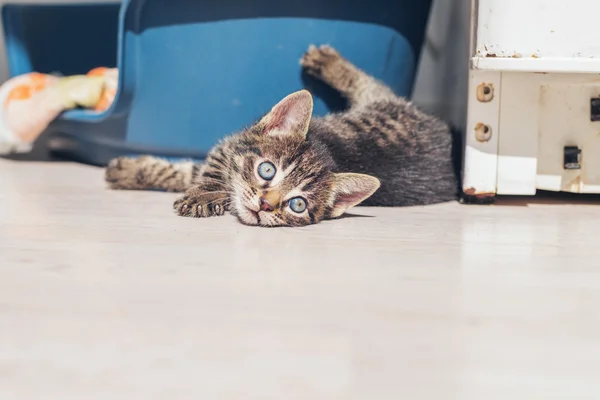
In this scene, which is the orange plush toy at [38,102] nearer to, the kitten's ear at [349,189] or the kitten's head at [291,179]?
the kitten's head at [291,179]

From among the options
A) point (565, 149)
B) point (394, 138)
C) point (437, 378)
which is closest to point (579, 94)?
point (565, 149)

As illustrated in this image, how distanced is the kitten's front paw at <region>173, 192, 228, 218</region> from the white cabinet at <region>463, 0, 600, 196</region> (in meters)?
0.65

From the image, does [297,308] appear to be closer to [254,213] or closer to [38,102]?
[254,213]

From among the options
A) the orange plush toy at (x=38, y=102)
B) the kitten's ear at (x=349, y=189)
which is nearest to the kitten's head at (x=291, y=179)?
the kitten's ear at (x=349, y=189)

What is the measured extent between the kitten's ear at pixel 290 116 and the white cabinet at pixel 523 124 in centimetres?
43

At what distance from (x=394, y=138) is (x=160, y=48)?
73 centimetres

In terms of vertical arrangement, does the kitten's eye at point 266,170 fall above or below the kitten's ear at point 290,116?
below

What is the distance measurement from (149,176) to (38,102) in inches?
25.9

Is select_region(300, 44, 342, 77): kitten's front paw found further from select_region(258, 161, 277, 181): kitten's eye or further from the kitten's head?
select_region(258, 161, 277, 181): kitten's eye

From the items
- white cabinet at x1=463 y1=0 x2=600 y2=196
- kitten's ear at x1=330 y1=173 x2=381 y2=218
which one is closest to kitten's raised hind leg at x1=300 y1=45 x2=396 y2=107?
white cabinet at x1=463 y1=0 x2=600 y2=196

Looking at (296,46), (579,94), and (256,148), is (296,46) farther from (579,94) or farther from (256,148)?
(579,94)

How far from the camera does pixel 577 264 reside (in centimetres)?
125

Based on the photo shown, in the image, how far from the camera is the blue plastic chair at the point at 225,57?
1985 millimetres

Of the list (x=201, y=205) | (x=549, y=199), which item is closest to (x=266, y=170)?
(x=201, y=205)
